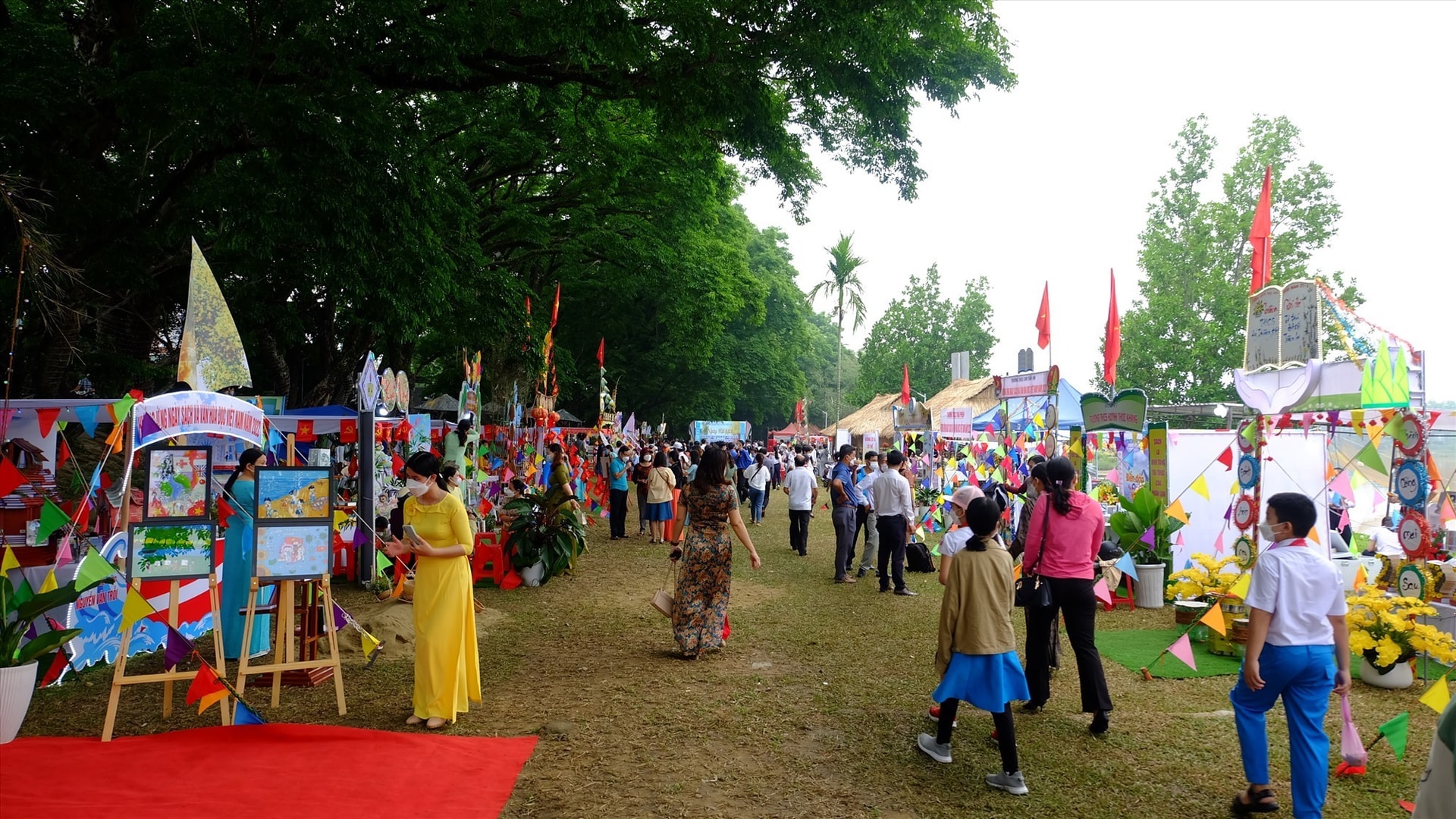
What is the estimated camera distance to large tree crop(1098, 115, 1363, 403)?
32.0 meters

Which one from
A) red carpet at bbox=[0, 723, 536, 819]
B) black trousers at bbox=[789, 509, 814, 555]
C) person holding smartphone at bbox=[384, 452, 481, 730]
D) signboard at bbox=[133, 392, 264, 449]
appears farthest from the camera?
black trousers at bbox=[789, 509, 814, 555]

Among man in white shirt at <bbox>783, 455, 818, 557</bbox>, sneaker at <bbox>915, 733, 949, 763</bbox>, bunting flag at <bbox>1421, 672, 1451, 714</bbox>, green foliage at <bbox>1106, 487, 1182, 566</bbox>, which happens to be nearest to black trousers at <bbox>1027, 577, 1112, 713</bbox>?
sneaker at <bbox>915, 733, 949, 763</bbox>

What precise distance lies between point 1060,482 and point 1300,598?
5.11 ft

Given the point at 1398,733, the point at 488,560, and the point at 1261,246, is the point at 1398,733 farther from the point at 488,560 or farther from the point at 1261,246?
the point at 488,560

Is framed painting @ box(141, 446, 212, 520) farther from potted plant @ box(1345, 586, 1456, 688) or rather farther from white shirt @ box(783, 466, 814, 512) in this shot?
white shirt @ box(783, 466, 814, 512)

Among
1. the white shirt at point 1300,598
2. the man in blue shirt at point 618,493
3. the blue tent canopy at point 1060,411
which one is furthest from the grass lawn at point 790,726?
the blue tent canopy at point 1060,411

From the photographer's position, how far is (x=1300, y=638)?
3.67 m

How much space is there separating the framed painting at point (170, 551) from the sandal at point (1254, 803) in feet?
18.8

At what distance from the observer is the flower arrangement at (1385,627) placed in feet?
19.3

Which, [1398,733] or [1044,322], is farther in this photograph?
[1044,322]

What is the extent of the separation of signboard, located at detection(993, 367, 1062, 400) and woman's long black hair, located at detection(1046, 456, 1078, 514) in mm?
5866

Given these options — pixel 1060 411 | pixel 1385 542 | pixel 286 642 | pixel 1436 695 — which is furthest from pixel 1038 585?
pixel 1060 411

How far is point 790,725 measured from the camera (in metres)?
5.31

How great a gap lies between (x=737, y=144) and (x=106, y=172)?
6.69m
